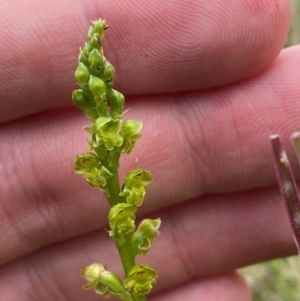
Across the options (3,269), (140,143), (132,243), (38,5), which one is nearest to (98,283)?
(132,243)

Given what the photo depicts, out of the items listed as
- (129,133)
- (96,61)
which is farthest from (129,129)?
(96,61)

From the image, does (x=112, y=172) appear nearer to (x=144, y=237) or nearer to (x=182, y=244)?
(x=144, y=237)

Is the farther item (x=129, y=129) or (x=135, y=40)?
(x=135, y=40)

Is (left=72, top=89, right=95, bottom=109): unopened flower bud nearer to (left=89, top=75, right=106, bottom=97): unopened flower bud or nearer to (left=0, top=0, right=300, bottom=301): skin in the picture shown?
(left=89, top=75, right=106, bottom=97): unopened flower bud

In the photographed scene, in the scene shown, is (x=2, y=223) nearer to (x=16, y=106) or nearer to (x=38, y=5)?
(x=16, y=106)

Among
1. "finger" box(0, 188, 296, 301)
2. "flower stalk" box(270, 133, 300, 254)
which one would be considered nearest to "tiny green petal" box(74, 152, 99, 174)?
"flower stalk" box(270, 133, 300, 254)

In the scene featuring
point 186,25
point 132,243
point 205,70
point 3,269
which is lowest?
point 3,269
